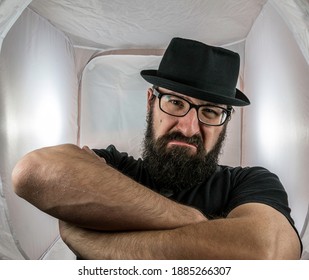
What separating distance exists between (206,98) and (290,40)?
0.17 meters

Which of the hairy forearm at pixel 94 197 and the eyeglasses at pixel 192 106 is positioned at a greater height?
the eyeglasses at pixel 192 106

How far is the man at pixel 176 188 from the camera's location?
460mm

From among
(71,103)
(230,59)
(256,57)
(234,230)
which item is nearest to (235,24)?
(256,57)

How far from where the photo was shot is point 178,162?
576 millimetres

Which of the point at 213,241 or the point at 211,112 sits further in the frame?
the point at 211,112

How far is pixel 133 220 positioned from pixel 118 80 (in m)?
0.36

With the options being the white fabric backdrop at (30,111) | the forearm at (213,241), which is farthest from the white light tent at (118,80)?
the forearm at (213,241)

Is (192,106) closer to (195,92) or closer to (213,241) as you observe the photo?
(195,92)

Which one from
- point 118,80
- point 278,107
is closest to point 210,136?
point 278,107

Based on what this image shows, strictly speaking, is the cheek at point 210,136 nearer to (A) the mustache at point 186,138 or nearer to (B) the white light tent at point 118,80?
(A) the mustache at point 186,138

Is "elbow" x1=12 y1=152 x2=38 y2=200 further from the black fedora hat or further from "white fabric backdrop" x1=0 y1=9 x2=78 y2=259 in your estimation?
the black fedora hat

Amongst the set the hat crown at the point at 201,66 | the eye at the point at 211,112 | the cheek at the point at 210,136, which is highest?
the hat crown at the point at 201,66

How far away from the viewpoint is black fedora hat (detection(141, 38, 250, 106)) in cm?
56

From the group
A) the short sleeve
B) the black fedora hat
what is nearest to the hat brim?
the black fedora hat
